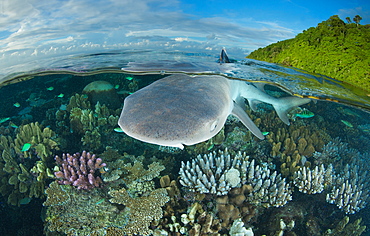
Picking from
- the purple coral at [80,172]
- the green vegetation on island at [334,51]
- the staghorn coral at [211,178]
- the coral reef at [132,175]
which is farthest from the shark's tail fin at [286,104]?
the purple coral at [80,172]

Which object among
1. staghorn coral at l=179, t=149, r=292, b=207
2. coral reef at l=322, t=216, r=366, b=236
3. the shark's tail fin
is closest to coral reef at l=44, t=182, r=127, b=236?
staghorn coral at l=179, t=149, r=292, b=207

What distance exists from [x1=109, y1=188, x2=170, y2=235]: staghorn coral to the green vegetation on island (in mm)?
6563

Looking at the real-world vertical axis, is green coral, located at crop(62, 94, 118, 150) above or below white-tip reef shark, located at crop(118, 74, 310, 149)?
below

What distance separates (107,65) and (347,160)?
10769mm

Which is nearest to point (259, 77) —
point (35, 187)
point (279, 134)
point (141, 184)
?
point (279, 134)

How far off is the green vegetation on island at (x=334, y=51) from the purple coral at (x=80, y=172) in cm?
741

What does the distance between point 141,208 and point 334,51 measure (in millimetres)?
7423

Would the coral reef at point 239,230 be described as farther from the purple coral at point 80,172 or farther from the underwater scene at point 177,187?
the purple coral at point 80,172

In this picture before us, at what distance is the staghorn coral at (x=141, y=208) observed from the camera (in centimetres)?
368

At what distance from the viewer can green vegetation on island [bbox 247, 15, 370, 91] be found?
5785 mm

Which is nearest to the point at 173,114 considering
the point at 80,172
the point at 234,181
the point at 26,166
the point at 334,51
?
the point at 234,181

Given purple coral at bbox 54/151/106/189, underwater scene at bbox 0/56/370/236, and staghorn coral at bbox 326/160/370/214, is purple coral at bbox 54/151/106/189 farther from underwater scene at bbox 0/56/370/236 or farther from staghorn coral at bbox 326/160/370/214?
staghorn coral at bbox 326/160/370/214

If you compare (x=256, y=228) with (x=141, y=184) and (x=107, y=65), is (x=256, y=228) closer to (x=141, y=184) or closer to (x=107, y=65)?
(x=141, y=184)

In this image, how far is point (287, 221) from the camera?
Answer: 4316 mm
